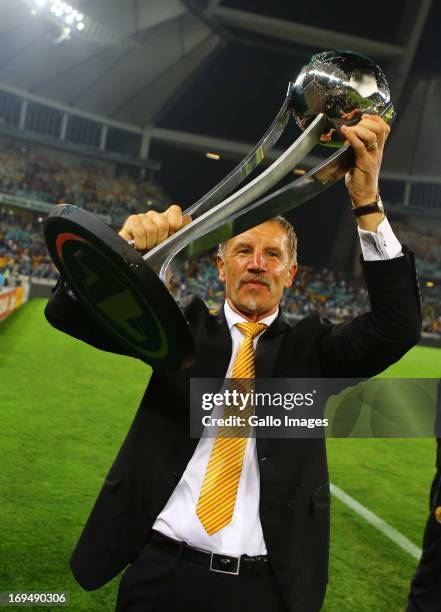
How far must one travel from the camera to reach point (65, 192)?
124ft

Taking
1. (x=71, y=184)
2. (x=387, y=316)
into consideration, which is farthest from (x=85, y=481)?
(x=71, y=184)

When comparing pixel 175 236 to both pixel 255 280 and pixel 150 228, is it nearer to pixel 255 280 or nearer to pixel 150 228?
pixel 150 228

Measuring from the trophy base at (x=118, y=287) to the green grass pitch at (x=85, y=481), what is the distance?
2.43 meters

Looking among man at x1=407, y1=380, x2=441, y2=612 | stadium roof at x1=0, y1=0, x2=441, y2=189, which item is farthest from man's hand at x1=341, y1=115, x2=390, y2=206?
stadium roof at x1=0, y1=0, x2=441, y2=189

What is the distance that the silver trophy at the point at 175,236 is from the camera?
1130 millimetres

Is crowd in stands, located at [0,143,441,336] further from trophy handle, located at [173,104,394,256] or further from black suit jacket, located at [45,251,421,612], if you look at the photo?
trophy handle, located at [173,104,394,256]

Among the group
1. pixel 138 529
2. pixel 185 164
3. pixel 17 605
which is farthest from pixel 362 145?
pixel 185 164

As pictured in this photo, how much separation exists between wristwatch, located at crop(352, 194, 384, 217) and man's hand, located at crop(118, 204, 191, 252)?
512mm

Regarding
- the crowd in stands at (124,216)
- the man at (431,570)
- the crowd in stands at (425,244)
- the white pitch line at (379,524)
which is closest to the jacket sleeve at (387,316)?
the man at (431,570)

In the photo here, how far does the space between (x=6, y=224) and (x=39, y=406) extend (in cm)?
3030

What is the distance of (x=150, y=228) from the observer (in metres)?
1.38

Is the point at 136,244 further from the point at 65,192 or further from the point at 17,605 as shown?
the point at 65,192

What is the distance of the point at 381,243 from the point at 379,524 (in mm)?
3869

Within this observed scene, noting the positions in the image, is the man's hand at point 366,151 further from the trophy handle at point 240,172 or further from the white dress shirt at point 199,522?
the white dress shirt at point 199,522
